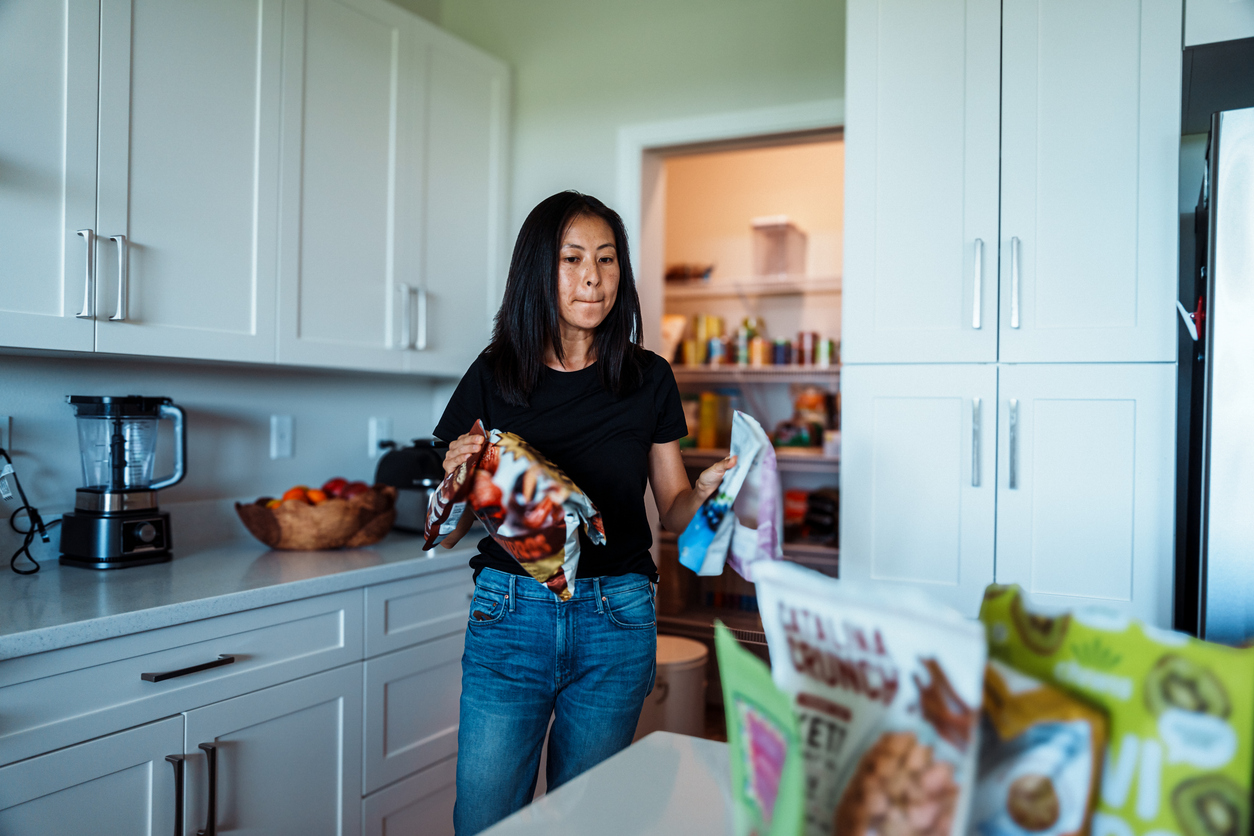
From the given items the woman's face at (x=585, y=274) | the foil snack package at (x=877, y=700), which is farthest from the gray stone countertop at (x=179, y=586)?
the foil snack package at (x=877, y=700)

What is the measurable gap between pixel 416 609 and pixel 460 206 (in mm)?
1321

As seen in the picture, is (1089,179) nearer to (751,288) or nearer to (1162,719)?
(1162,719)

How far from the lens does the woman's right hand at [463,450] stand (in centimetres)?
117

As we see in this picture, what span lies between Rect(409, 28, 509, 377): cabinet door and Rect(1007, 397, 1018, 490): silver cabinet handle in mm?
1670

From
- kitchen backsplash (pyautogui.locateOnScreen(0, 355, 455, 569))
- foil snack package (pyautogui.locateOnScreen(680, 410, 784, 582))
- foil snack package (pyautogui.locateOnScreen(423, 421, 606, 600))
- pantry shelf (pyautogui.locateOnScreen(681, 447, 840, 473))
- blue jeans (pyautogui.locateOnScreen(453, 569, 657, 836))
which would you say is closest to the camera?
foil snack package (pyautogui.locateOnScreen(680, 410, 784, 582))

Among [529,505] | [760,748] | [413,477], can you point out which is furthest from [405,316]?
[760,748]

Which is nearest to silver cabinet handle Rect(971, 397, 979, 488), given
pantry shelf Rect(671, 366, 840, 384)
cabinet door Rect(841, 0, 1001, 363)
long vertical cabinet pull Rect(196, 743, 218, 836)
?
cabinet door Rect(841, 0, 1001, 363)

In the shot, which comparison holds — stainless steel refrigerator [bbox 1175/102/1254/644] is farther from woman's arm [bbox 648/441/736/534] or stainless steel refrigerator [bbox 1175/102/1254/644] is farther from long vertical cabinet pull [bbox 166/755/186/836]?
long vertical cabinet pull [bbox 166/755/186/836]

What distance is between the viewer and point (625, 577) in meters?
1.42

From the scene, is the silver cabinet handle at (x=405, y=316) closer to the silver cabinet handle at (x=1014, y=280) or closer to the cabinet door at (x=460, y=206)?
the cabinet door at (x=460, y=206)

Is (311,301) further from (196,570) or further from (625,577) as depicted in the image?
(625,577)

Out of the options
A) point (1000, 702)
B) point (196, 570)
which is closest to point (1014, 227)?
point (1000, 702)

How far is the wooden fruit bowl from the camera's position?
7.11 feet

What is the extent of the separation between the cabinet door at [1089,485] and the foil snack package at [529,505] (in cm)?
113
